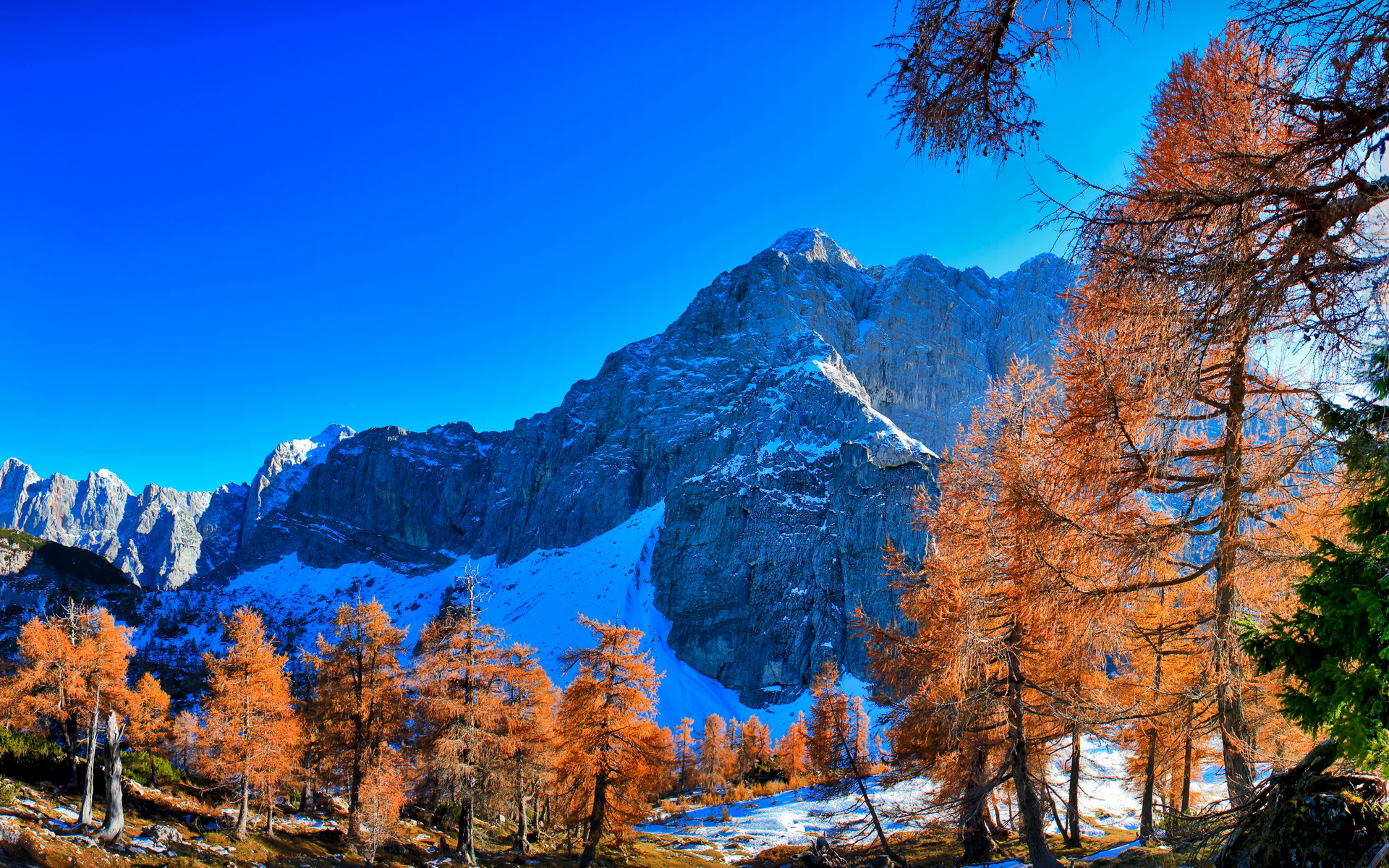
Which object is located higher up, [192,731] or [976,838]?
[192,731]

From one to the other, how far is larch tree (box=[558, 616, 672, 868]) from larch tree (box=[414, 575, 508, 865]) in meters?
3.38

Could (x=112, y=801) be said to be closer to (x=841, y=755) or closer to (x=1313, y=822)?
(x=841, y=755)

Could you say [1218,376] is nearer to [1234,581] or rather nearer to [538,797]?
[1234,581]

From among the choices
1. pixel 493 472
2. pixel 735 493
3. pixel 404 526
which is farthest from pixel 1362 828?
pixel 404 526


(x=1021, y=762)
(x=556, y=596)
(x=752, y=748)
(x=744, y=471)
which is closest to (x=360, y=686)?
(x=1021, y=762)

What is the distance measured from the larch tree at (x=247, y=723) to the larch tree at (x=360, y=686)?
146cm

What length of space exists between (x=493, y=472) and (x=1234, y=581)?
195m

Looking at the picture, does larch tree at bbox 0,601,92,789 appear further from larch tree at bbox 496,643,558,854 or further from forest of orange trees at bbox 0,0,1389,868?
forest of orange trees at bbox 0,0,1389,868

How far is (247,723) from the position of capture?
71.2 feet

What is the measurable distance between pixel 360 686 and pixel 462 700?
395cm

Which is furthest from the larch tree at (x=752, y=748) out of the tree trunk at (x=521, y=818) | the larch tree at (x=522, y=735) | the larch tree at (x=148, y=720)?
the larch tree at (x=148, y=720)

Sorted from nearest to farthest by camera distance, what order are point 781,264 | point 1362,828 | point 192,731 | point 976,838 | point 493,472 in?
point 1362,828 < point 976,838 < point 192,731 < point 781,264 < point 493,472

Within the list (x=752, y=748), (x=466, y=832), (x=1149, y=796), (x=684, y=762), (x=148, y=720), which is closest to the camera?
(x=1149, y=796)

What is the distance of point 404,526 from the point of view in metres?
193
